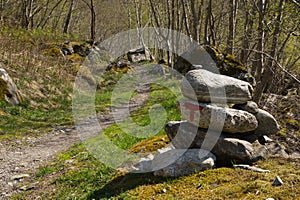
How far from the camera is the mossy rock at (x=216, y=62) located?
42.1 feet

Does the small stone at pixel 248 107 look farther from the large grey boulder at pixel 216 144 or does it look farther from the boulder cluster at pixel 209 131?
the large grey boulder at pixel 216 144

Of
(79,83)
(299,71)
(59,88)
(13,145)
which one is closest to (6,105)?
(13,145)

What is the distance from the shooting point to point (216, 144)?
581 centimetres

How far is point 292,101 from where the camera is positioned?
9.08 metres

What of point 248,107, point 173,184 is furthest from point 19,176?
point 248,107

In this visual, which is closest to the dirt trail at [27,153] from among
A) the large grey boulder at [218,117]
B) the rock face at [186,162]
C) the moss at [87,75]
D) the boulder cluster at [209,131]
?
the boulder cluster at [209,131]

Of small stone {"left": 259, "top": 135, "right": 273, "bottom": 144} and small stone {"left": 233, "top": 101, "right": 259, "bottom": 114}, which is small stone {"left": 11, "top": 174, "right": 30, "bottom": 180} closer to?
small stone {"left": 233, "top": 101, "right": 259, "bottom": 114}

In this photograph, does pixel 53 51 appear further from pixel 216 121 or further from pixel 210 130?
pixel 216 121

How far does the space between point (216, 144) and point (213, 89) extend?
43.2 inches

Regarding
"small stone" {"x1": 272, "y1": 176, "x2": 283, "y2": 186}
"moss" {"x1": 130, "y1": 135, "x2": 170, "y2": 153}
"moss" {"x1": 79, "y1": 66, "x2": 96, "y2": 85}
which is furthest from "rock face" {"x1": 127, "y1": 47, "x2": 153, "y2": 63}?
"small stone" {"x1": 272, "y1": 176, "x2": 283, "y2": 186}

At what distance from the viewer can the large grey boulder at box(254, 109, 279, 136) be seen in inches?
257

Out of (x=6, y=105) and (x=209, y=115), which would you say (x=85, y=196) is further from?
(x=6, y=105)

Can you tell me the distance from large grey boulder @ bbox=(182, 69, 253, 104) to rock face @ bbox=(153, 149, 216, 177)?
1.08 metres

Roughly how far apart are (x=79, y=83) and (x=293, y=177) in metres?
15.8
